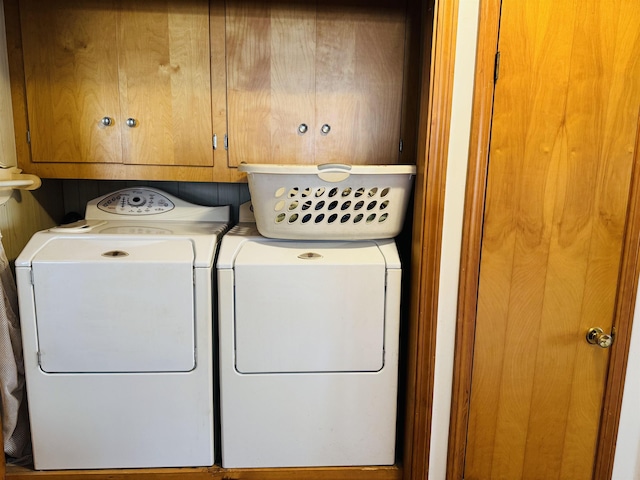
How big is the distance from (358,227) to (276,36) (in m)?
0.80

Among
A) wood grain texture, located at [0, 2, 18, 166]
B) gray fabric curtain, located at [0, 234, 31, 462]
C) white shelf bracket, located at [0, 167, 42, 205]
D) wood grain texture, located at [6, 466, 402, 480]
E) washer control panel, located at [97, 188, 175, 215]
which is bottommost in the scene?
wood grain texture, located at [6, 466, 402, 480]

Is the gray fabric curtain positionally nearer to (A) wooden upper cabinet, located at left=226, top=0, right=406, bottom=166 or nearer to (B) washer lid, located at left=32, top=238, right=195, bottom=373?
(B) washer lid, located at left=32, top=238, right=195, bottom=373

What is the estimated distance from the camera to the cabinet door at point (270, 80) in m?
1.50

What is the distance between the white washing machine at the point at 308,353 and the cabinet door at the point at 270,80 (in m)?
0.42

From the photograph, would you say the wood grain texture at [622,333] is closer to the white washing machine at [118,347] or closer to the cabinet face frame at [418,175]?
the cabinet face frame at [418,175]

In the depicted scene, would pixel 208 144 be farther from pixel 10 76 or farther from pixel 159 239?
pixel 10 76

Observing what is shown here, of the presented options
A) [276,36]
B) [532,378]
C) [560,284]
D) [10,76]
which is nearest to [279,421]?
[532,378]

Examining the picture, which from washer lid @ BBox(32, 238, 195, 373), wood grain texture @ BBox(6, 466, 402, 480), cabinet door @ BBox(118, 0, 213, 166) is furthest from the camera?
cabinet door @ BBox(118, 0, 213, 166)

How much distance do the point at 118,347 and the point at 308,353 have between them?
64 cm

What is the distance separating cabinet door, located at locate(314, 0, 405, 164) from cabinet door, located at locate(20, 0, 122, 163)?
2.65 ft

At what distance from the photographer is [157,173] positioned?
1.59 meters

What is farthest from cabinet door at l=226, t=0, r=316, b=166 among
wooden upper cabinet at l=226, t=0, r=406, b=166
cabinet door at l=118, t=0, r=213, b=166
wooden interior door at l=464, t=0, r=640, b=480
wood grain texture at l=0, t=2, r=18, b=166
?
wood grain texture at l=0, t=2, r=18, b=166

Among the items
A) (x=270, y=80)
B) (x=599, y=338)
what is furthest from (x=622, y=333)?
(x=270, y=80)

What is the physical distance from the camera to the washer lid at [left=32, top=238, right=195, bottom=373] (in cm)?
129
